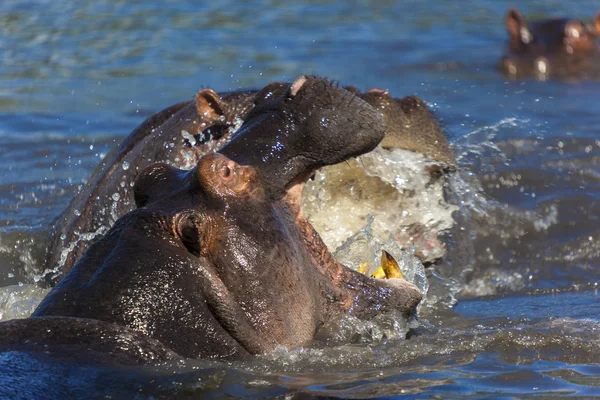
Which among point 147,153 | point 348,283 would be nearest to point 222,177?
point 348,283

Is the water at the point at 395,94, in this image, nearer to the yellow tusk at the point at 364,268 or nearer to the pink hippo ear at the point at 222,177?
the yellow tusk at the point at 364,268

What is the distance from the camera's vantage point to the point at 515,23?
1217 centimetres

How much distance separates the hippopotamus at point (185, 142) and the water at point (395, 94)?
0.38 m

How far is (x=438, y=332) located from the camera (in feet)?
14.2

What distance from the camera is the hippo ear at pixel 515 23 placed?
1214 cm

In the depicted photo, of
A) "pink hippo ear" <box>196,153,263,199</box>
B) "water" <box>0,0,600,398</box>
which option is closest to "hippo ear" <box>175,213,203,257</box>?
"pink hippo ear" <box>196,153,263,199</box>

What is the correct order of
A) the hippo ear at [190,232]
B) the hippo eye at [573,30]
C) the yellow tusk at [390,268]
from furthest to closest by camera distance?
the hippo eye at [573,30], the yellow tusk at [390,268], the hippo ear at [190,232]

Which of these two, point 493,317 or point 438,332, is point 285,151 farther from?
point 493,317

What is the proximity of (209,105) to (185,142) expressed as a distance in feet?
0.68

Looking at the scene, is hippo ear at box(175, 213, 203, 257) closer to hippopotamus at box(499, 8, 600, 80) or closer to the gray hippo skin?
the gray hippo skin

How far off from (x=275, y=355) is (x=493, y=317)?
6.14 feet

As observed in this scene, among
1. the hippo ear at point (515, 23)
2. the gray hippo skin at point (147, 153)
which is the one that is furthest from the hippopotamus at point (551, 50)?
Answer: the gray hippo skin at point (147, 153)

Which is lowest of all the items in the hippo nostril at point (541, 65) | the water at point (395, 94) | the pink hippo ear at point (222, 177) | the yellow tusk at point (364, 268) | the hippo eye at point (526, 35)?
the hippo nostril at point (541, 65)

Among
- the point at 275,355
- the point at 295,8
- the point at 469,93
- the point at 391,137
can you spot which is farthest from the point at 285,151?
the point at 295,8
